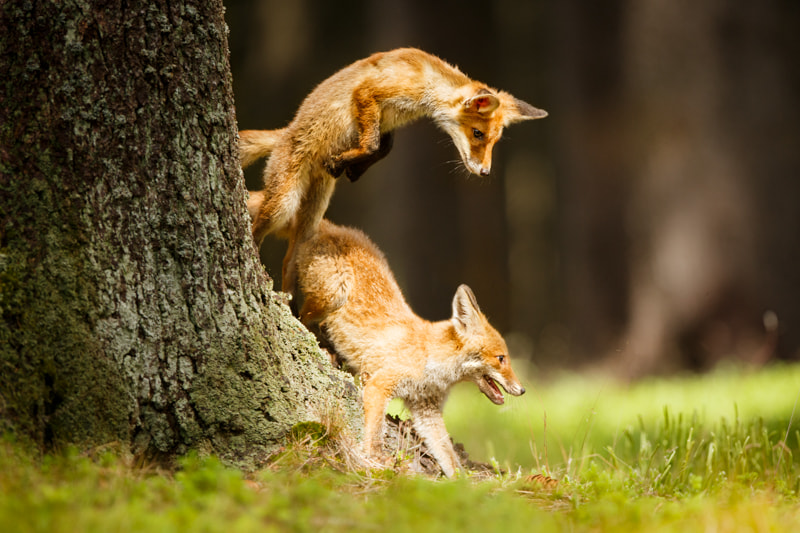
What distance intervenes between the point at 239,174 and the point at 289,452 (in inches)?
56.2

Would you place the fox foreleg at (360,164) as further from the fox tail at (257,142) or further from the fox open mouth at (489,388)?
the fox open mouth at (489,388)

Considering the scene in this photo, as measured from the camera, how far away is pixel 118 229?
3621 millimetres

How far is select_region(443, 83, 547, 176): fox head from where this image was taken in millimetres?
6242

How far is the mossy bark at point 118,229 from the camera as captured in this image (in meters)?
3.52

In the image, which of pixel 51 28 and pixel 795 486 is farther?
pixel 795 486

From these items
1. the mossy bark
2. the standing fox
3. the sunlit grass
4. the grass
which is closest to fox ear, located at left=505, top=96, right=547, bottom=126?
the standing fox

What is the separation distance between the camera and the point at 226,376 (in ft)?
12.6

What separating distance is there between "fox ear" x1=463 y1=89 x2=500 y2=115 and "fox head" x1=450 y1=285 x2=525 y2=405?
4.81 feet

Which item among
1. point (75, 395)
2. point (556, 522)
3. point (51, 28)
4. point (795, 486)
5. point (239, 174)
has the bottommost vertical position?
point (795, 486)

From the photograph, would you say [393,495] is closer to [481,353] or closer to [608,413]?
[481,353]

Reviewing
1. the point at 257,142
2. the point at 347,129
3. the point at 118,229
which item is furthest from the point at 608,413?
the point at 118,229

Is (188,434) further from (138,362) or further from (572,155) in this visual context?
(572,155)

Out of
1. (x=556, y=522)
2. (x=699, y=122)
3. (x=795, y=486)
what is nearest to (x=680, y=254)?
(x=699, y=122)

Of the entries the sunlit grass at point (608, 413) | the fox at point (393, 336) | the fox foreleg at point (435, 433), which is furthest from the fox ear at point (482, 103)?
the fox foreleg at point (435, 433)
